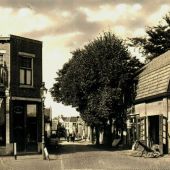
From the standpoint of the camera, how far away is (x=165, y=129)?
107ft

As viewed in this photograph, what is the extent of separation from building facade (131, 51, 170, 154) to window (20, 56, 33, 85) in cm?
893

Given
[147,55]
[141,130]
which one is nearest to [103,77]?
[141,130]

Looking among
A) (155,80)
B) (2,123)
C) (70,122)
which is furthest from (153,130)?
(70,122)

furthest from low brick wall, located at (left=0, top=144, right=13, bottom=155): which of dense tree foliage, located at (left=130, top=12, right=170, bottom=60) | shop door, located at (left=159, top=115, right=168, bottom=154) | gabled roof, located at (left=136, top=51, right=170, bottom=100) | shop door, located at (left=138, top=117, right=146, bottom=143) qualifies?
dense tree foliage, located at (left=130, top=12, right=170, bottom=60)

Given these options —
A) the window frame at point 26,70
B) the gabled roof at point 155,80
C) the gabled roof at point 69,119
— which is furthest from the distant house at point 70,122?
the window frame at point 26,70

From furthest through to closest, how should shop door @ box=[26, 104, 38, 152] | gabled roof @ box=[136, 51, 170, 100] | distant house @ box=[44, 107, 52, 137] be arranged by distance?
distant house @ box=[44, 107, 52, 137] < shop door @ box=[26, 104, 38, 152] < gabled roof @ box=[136, 51, 170, 100]

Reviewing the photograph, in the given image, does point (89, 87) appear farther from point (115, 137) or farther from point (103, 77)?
point (115, 137)

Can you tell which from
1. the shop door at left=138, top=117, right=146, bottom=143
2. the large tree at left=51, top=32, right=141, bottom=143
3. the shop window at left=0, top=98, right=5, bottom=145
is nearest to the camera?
the shop window at left=0, top=98, right=5, bottom=145

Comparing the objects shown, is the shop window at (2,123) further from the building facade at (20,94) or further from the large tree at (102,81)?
the large tree at (102,81)

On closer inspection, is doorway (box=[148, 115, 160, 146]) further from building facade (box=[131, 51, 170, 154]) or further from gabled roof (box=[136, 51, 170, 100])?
gabled roof (box=[136, 51, 170, 100])

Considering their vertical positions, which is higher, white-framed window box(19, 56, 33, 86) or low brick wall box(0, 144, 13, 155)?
white-framed window box(19, 56, 33, 86)

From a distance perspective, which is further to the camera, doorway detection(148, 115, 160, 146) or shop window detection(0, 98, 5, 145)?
doorway detection(148, 115, 160, 146)

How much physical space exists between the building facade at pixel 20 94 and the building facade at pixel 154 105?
8.22 meters

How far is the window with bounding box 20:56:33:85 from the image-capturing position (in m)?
33.4
